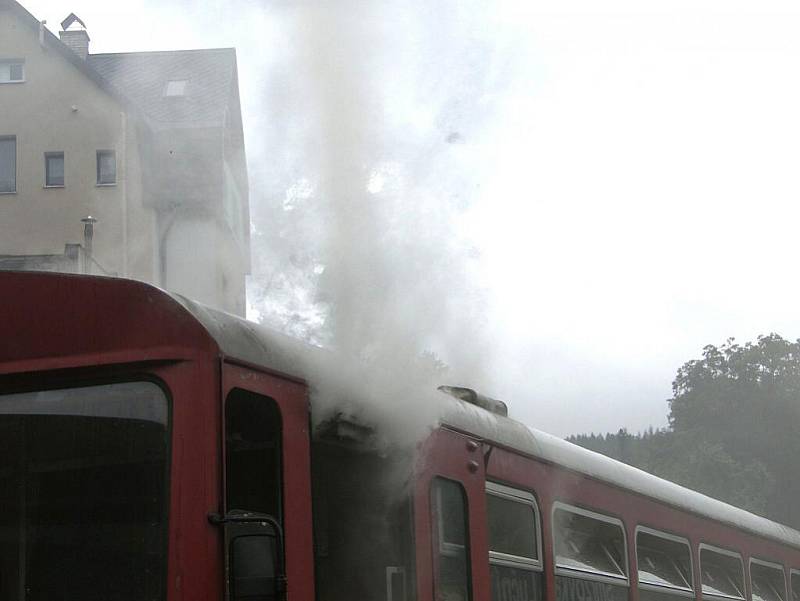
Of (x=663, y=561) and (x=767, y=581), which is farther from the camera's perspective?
(x=767, y=581)

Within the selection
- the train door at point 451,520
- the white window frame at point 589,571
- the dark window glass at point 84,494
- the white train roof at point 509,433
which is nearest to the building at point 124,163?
the white train roof at point 509,433

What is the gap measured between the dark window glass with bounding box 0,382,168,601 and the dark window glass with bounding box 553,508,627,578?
3382 millimetres

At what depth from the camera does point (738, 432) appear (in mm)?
47500

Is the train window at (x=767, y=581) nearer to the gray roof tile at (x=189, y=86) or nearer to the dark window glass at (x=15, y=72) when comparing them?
the gray roof tile at (x=189, y=86)

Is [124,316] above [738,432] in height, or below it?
below

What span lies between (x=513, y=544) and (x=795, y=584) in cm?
672

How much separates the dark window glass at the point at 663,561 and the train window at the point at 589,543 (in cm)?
35

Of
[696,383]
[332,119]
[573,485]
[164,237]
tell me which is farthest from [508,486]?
[696,383]

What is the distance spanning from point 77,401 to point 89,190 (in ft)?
54.8

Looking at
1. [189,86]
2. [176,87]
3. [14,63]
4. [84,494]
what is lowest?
[84,494]

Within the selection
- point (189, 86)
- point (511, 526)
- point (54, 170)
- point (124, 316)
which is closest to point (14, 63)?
point (54, 170)

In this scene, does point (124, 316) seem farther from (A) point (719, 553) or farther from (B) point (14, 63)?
(B) point (14, 63)

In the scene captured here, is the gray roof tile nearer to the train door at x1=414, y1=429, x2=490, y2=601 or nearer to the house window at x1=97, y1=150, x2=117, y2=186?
the train door at x1=414, y1=429, x2=490, y2=601

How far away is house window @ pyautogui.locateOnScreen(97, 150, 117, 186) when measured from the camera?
59.6 feet
